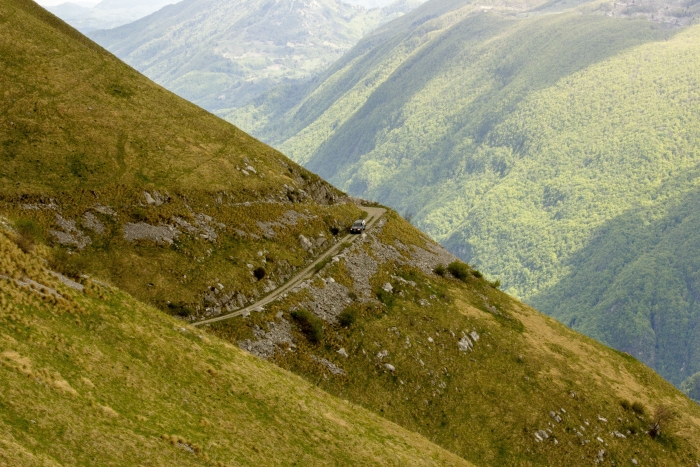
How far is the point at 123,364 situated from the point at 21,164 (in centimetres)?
4318

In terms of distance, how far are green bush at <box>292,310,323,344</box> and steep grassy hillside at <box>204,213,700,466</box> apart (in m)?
0.11

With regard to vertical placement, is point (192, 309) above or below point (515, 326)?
above

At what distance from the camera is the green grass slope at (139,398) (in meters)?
25.8

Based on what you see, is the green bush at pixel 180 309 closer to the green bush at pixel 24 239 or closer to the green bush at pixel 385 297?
the green bush at pixel 24 239

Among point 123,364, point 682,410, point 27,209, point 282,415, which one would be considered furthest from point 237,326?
point 682,410

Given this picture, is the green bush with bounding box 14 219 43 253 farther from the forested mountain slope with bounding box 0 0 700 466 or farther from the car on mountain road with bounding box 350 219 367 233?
the car on mountain road with bounding box 350 219 367 233

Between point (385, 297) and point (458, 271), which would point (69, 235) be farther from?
point (458, 271)

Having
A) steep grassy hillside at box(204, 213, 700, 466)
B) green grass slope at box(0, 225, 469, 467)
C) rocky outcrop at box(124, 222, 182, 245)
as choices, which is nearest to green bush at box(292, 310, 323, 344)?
steep grassy hillside at box(204, 213, 700, 466)

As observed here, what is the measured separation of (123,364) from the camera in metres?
33.9

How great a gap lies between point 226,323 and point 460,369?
2827 centimetres

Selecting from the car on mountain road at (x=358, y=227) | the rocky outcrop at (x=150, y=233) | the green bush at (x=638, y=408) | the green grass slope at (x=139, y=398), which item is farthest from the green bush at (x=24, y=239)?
the green bush at (x=638, y=408)

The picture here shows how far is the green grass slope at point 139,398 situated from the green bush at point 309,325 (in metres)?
11.5

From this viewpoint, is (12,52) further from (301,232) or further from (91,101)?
(301,232)

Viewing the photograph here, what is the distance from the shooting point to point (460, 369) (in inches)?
2574
